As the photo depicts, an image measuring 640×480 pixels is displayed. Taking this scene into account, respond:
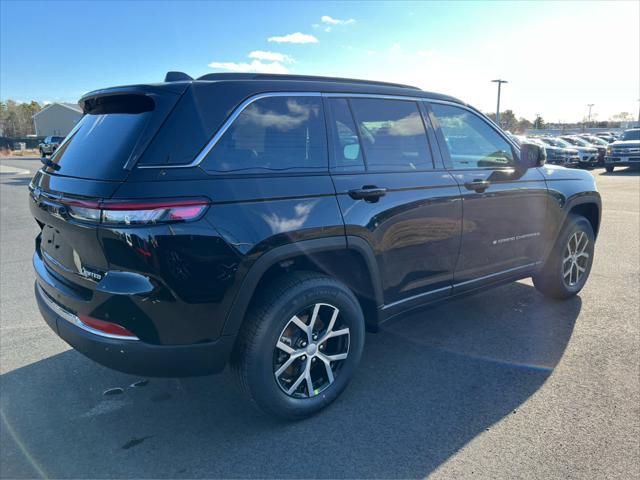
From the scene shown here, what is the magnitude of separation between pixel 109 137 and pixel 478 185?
8.43 ft

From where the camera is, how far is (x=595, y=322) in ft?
14.2

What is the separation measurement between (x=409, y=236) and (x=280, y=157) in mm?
1061

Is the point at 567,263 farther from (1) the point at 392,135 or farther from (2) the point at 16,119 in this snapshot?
(2) the point at 16,119

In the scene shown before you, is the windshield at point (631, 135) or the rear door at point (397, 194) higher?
the windshield at point (631, 135)

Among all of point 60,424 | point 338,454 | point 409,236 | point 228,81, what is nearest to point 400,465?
point 338,454

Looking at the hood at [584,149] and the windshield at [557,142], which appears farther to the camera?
the windshield at [557,142]

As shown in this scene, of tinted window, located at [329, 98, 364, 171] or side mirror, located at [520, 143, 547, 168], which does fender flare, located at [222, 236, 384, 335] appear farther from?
side mirror, located at [520, 143, 547, 168]

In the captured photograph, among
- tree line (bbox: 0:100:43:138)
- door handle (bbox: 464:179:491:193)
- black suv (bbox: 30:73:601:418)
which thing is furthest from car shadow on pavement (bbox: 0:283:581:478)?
tree line (bbox: 0:100:43:138)

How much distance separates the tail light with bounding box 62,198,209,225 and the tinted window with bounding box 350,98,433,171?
1.25 metres

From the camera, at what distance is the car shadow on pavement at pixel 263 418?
8.13ft

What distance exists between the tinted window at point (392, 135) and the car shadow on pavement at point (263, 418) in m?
1.47

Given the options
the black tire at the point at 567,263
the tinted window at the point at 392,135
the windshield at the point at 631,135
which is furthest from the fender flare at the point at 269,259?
the windshield at the point at 631,135

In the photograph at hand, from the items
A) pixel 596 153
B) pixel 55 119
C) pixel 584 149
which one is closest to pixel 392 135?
pixel 584 149

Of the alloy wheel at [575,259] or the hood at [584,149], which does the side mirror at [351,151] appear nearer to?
the alloy wheel at [575,259]
